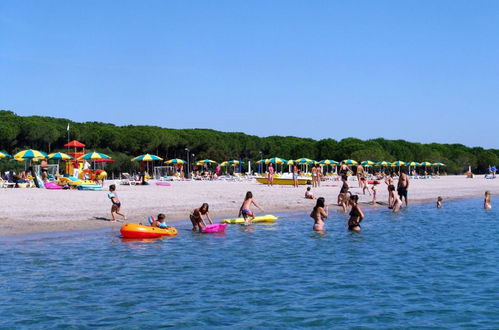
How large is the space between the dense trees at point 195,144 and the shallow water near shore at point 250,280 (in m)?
42.8

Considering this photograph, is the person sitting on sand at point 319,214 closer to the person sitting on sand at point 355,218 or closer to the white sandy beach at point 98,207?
the person sitting on sand at point 355,218

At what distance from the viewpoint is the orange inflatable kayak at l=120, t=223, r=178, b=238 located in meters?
14.8

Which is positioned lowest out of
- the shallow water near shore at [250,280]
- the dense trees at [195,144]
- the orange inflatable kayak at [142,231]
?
the shallow water near shore at [250,280]

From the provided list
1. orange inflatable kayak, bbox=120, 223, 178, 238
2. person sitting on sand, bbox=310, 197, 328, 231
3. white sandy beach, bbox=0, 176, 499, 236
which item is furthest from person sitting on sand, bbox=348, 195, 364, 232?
orange inflatable kayak, bbox=120, 223, 178, 238

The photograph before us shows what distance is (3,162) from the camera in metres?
44.6

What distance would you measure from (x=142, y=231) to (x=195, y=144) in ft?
211

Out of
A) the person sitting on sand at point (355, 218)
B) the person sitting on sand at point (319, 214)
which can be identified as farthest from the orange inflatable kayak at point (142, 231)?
the person sitting on sand at point (355, 218)

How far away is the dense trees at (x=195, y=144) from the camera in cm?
6375

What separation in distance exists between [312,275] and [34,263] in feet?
16.7

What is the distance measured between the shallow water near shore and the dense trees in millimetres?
42761

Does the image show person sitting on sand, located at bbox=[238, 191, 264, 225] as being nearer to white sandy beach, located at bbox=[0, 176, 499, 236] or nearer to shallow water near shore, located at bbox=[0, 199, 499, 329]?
shallow water near shore, located at bbox=[0, 199, 499, 329]

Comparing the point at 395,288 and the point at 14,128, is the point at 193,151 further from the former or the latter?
the point at 395,288

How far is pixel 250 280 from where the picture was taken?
10625mm

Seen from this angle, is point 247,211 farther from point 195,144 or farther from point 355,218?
point 195,144
